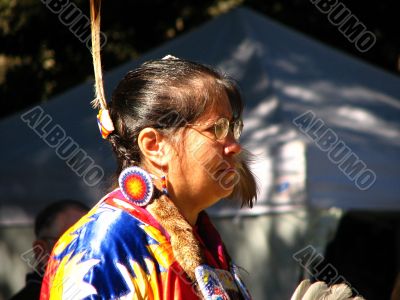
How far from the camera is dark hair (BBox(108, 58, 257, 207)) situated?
197 centimetres

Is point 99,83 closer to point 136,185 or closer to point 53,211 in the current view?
point 136,185

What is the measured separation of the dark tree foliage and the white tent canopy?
2744mm

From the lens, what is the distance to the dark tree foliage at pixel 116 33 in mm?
8273

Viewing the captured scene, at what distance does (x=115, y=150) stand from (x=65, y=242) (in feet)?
0.96

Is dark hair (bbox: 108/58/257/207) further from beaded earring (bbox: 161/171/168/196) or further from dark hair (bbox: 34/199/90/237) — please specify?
dark hair (bbox: 34/199/90/237)

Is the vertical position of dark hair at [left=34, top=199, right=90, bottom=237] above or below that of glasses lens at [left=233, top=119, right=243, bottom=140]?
below

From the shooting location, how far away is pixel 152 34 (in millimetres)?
9359

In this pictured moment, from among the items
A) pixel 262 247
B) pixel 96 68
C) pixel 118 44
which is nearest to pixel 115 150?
pixel 96 68

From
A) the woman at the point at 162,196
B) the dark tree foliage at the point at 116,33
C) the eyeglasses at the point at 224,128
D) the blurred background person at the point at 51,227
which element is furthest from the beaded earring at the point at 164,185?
the dark tree foliage at the point at 116,33

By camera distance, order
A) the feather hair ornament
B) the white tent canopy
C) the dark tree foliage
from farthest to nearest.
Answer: the dark tree foliage < the white tent canopy < the feather hair ornament

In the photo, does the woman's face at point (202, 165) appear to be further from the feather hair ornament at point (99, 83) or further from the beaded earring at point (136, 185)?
the feather hair ornament at point (99, 83)

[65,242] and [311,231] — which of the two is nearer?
[65,242]

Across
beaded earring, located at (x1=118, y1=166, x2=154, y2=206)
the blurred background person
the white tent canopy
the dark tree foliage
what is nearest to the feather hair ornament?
beaded earring, located at (x1=118, y1=166, x2=154, y2=206)

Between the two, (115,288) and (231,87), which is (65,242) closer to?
(115,288)
